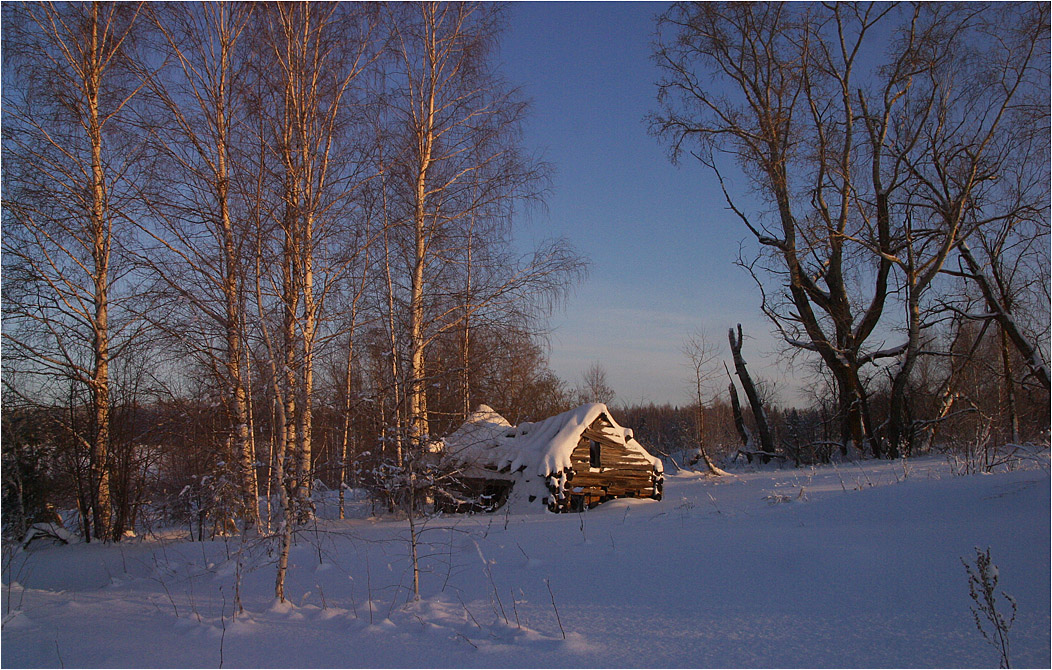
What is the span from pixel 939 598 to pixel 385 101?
1049 centimetres

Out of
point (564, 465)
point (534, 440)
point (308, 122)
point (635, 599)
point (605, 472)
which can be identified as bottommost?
point (635, 599)

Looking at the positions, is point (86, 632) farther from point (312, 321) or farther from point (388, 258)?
point (388, 258)

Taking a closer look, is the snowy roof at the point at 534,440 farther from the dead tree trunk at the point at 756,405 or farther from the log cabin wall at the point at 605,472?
the dead tree trunk at the point at 756,405

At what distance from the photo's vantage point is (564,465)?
29.8ft

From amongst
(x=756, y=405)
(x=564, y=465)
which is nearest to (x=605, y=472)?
(x=564, y=465)

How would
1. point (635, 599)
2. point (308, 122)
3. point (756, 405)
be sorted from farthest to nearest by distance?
1. point (756, 405)
2. point (308, 122)
3. point (635, 599)

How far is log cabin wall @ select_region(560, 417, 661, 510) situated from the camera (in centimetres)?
940

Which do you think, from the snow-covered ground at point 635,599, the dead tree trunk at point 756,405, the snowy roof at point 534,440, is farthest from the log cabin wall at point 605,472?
the dead tree trunk at point 756,405

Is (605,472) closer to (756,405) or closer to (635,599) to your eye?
(635,599)

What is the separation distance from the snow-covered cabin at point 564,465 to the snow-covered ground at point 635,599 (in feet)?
7.95

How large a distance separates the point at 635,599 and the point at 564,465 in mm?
4938

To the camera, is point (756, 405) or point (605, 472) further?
point (756, 405)

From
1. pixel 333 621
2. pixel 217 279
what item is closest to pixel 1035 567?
pixel 333 621

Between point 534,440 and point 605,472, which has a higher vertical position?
point 534,440
